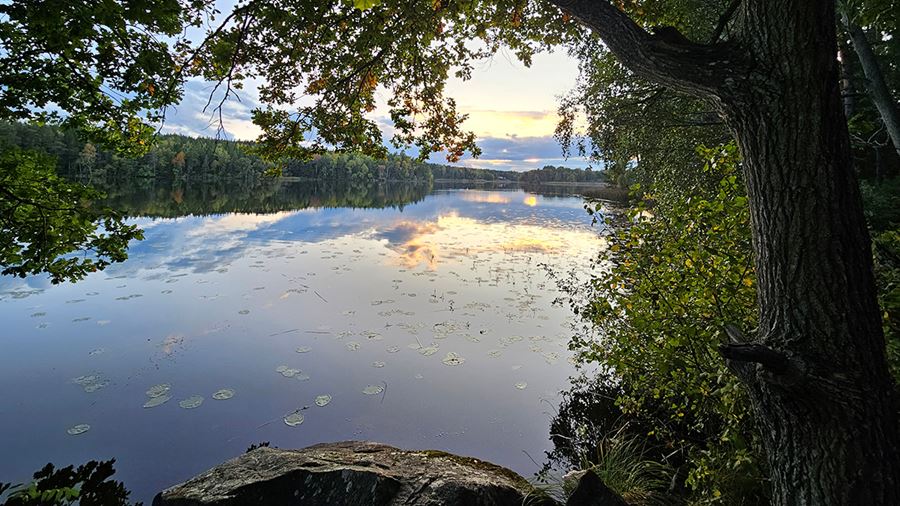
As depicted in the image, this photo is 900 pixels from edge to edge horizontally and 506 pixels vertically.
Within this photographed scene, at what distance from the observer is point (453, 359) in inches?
335

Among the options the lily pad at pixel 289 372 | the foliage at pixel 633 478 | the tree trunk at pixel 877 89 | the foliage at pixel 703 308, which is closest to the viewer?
the foliage at pixel 703 308

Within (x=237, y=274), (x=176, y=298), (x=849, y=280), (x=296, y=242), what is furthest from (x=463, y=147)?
(x=296, y=242)

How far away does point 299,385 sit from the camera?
7.48 meters

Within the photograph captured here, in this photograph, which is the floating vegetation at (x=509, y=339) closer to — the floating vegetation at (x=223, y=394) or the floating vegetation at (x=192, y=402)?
the floating vegetation at (x=223, y=394)

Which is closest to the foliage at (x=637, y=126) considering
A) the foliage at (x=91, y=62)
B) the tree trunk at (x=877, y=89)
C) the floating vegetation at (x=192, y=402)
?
the tree trunk at (x=877, y=89)

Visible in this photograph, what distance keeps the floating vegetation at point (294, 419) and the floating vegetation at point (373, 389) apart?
1204mm

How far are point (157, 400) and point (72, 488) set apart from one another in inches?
74.6

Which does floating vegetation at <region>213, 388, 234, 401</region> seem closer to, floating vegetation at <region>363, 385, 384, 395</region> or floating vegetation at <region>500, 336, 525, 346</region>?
floating vegetation at <region>363, 385, 384, 395</region>

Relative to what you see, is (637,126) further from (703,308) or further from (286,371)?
(286,371)

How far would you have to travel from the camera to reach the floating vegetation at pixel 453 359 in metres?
8.37

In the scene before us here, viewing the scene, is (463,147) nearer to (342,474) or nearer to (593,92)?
(593,92)

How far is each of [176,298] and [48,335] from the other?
2.85 metres

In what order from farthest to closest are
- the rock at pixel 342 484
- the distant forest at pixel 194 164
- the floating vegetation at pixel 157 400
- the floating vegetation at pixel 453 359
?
the distant forest at pixel 194 164
the floating vegetation at pixel 453 359
the floating vegetation at pixel 157 400
the rock at pixel 342 484

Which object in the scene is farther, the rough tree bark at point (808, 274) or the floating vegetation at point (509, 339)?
the floating vegetation at point (509, 339)
